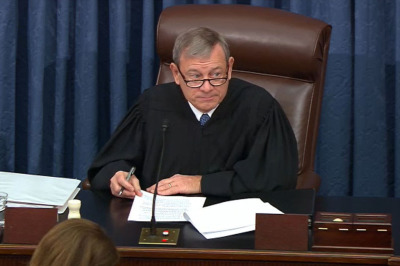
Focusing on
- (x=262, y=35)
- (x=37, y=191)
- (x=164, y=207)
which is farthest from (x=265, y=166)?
(x=37, y=191)

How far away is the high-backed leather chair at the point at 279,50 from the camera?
13.5ft

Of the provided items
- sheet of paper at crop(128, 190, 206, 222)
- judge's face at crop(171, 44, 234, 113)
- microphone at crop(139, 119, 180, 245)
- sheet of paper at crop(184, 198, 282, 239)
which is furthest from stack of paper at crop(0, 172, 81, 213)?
judge's face at crop(171, 44, 234, 113)

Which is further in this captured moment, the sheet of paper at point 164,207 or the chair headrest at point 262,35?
the chair headrest at point 262,35

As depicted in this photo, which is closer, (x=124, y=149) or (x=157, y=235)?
(x=157, y=235)

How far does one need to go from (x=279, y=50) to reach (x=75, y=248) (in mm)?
2382

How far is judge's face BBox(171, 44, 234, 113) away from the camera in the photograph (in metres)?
3.72

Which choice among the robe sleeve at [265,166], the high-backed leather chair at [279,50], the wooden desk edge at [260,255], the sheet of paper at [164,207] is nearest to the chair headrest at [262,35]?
the high-backed leather chair at [279,50]

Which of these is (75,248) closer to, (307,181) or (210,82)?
(210,82)

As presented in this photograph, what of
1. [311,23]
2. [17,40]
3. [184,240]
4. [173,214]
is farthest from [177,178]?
[17,40]

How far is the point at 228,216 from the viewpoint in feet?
10.5

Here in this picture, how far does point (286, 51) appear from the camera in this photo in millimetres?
4133

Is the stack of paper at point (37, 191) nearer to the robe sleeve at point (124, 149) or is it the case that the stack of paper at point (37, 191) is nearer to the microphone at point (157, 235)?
the robe sleeve at point (124, 149)

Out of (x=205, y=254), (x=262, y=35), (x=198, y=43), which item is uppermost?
(x=262, y=35)

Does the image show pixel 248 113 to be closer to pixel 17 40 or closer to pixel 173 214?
→ pixel 173 214
